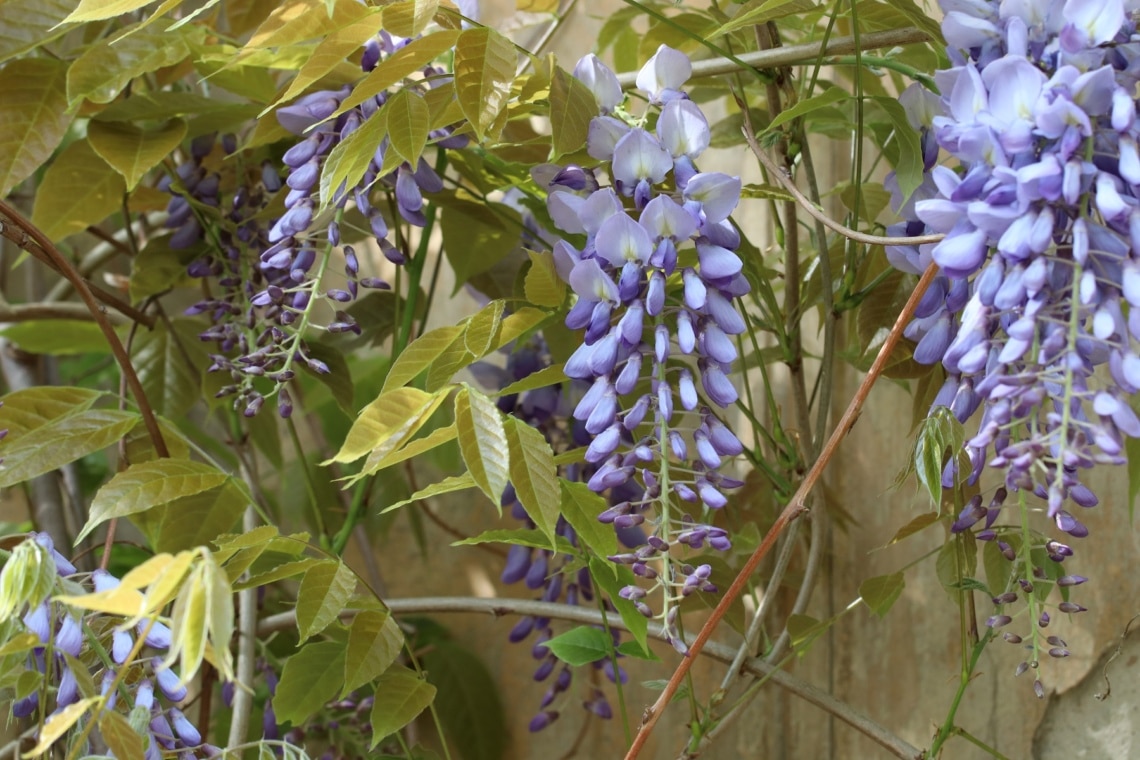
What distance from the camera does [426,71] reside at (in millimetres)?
788

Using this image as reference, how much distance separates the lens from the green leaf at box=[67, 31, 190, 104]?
31.2 inches

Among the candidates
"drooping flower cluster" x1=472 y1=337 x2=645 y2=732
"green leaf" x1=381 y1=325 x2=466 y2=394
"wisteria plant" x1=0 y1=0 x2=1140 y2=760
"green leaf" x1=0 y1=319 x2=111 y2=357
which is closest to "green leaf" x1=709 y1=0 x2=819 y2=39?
"wisteria plant" x1=0 y1=0 x2=1140 y2=760

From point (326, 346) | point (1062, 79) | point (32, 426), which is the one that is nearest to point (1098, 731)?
point (1062, 79)

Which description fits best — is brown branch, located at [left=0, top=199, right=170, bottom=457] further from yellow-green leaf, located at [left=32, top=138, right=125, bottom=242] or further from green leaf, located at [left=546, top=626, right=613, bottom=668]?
green leaf, located at [left=546, top=626, right=613, bottom=668]

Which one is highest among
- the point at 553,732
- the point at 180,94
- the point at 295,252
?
the point at 180,94

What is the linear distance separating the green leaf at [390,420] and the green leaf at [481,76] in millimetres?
160

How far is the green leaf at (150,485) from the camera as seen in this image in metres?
0.69

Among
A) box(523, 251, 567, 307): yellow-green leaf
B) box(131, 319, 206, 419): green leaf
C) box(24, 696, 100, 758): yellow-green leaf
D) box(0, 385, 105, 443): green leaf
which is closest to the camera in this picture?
box(24, 696, 100, 758): yellow-green leaf

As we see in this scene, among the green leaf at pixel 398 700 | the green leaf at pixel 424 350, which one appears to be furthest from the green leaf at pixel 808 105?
the green leaf at pixel 398 700

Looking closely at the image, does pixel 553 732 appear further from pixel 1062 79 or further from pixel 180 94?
pixel 1062 79

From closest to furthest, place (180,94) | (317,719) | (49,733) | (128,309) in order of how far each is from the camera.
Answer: (49,733)
(180,94)
(128,309)
(317,719)

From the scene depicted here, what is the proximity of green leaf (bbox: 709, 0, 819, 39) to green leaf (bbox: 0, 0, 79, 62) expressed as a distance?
472mm

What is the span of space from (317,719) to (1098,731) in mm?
718

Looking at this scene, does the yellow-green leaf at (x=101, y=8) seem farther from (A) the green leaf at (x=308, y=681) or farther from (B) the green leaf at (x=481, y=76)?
(A) the green leaf at (x=308, y=681)
